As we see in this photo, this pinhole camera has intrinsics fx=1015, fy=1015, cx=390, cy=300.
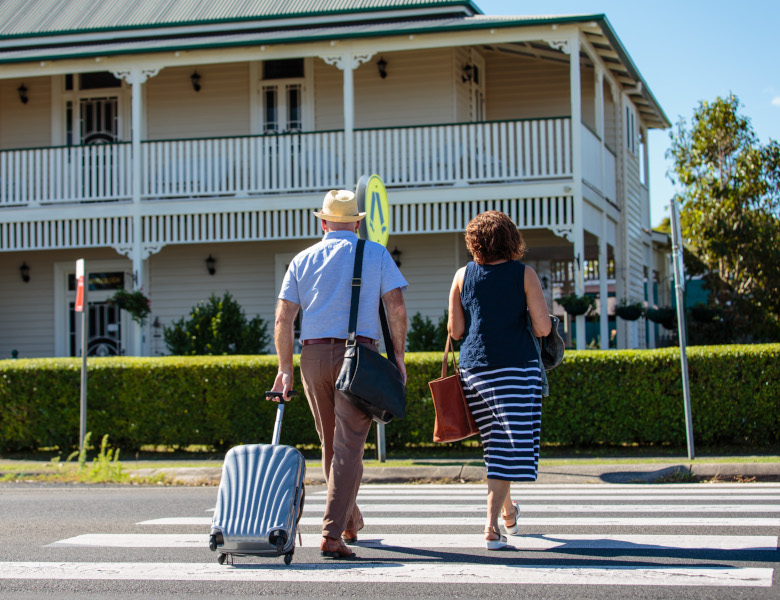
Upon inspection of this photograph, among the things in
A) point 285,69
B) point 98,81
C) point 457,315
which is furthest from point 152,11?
point 457,315

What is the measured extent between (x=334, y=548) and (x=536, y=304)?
5.64 feet

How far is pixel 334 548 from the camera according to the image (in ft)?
17.5

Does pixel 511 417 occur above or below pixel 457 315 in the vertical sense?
below

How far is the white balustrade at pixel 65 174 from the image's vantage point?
58.9 ft

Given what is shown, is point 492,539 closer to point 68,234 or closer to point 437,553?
point 437,553

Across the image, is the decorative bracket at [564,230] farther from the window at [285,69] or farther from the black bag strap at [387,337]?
Result: the black bag strap at [387,337]

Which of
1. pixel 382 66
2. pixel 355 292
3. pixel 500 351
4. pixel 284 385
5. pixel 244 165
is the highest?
pixel 382 66

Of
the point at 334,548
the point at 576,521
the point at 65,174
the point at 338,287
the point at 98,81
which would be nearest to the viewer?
the point at 334,548

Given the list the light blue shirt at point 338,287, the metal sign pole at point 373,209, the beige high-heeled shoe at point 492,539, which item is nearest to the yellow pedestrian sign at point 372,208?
the metal sign pole at point 373,209

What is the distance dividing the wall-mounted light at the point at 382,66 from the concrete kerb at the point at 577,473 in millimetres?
10055

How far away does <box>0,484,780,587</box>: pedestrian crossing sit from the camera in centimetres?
488

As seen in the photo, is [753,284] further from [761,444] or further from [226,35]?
[226,35]

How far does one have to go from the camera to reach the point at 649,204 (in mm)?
23859

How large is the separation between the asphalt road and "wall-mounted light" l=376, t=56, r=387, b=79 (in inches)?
472
